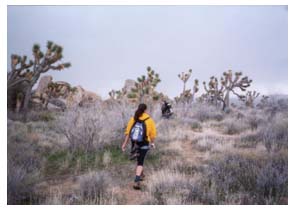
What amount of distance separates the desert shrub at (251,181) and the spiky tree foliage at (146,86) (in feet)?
20.6

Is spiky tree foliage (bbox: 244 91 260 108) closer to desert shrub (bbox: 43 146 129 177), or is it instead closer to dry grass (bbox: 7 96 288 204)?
dry grass (bbox: 7 96 288 204)

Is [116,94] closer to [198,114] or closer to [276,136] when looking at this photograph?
[198,114]

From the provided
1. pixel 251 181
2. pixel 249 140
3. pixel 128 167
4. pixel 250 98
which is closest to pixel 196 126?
pixel 249 140

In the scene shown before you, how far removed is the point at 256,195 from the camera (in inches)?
182

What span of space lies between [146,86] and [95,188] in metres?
8.35

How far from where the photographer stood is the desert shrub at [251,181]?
459 centimetres

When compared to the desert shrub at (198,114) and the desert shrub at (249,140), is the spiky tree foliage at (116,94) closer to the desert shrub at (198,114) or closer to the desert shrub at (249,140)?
the desert shrub at (198,114)

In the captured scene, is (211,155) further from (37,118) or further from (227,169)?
(37,118)

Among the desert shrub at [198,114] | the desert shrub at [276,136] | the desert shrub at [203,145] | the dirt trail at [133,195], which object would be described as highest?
the desert shrub at [198,114]

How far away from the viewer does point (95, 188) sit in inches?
190

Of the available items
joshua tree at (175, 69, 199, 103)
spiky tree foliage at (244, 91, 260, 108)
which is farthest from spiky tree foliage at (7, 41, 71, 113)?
spiky tree foliage at (244, 91, 260, 108)

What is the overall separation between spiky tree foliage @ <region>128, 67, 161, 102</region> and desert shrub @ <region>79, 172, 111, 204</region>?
659 centimetres

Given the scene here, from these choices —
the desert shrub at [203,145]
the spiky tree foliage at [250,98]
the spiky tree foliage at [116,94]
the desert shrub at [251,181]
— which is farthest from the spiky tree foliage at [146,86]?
the spiky tree foliage at [250,98]
